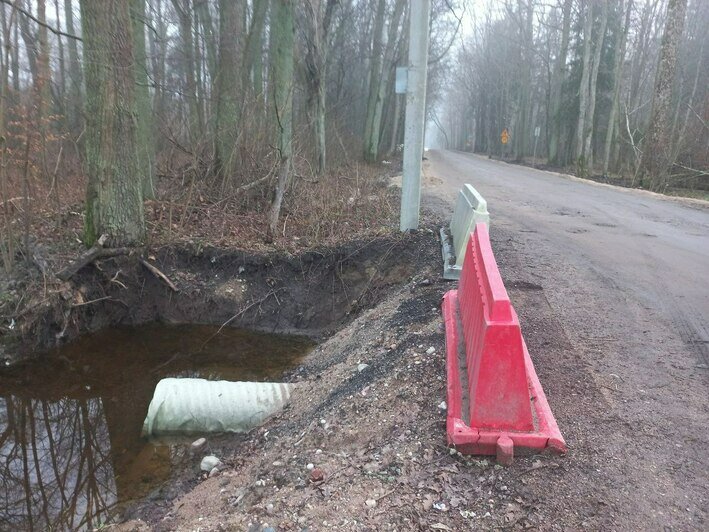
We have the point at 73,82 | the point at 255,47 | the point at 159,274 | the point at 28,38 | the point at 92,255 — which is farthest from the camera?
the point at 255,47

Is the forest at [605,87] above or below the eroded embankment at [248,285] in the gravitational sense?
above

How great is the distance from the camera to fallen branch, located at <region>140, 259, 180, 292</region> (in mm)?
7910

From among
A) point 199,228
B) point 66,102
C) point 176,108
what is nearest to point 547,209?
point 199,228

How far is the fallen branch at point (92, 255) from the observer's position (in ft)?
23.0

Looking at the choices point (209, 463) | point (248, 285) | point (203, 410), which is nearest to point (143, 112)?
point (248, 285)

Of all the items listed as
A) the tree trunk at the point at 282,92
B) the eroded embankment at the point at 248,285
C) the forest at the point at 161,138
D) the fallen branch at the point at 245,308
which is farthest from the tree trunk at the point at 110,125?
the tree trunk at the point at 282,92

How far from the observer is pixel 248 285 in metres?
8.39

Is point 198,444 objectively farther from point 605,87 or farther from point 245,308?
point 605,87

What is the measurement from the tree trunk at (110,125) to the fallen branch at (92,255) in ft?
0.40

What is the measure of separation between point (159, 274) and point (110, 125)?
2.28m

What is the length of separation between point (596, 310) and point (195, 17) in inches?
451

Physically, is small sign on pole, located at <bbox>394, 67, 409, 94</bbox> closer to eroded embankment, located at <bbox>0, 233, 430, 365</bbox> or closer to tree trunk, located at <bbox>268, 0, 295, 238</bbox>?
eroded embankment, located at <bbox>0, 233, 430, 365</bbox>

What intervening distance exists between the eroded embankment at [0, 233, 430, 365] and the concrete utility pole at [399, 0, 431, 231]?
920 millimetres

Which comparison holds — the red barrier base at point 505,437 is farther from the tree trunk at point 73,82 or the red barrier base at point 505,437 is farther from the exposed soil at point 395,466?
the tree trunk at point 73,82
